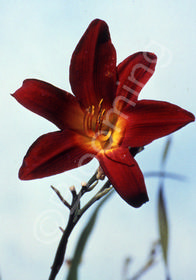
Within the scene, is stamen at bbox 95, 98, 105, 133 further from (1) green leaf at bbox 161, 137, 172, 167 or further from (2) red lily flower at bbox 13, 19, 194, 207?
(1) green leaf at bbox 161, 137, 172, 167

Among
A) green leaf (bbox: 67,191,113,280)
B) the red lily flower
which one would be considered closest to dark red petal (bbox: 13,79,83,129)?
the red lily flower

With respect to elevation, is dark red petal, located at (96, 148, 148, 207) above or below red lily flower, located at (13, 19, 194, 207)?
below

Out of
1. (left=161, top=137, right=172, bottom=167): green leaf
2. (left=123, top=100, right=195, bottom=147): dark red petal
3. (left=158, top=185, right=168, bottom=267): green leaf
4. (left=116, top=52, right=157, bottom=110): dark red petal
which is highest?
(left=116, top=52, right=157, bottom=110): dark red petal

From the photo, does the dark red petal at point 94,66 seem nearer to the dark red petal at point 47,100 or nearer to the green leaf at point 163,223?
the dark red petal at point 47,100

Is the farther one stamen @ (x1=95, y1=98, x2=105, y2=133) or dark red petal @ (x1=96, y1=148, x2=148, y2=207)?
stamen @ (x1=95, y1=98, x2=105, y2=133)

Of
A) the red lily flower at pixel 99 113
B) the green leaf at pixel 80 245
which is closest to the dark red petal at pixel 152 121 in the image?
the red lily flower at pixel 99 113

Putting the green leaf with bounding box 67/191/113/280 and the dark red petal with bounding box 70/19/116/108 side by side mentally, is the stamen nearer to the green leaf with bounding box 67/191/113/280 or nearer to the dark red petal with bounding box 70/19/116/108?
the dark red petal with bounding box 70/19/116/108

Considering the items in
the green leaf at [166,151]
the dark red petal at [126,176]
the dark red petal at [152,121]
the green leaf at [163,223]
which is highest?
the dark red petal at [152,121]
